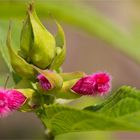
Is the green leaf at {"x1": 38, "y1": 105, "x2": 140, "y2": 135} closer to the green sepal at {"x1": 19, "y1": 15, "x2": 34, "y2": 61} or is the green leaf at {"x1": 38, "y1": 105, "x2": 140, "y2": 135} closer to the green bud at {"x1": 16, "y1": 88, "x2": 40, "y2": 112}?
the green bud at {"x1": 16, "y1": 88, "x2": 40, "y2": 112}

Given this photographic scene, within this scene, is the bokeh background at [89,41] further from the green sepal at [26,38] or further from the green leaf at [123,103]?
the green leaf at [123,103]

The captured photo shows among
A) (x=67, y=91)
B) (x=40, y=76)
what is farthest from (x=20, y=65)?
(x=67, y=91)

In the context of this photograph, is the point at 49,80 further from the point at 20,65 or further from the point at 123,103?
the point at 123,103

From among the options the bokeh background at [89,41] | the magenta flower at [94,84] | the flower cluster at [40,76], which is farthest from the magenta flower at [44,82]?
the bokeh background at [89,41]

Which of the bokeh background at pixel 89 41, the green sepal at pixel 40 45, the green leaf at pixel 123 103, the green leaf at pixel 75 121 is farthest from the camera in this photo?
the bokeh background at pixel 89 41

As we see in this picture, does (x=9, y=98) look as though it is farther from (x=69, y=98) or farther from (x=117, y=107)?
(x=117, y=107)

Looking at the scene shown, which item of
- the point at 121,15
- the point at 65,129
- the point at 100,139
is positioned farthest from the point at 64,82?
the point at 121,15

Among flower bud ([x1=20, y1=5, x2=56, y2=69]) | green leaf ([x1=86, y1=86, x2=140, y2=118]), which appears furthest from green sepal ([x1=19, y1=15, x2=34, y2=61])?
green leaf ([x1=86, y1=86, x2=140, y2=118])
